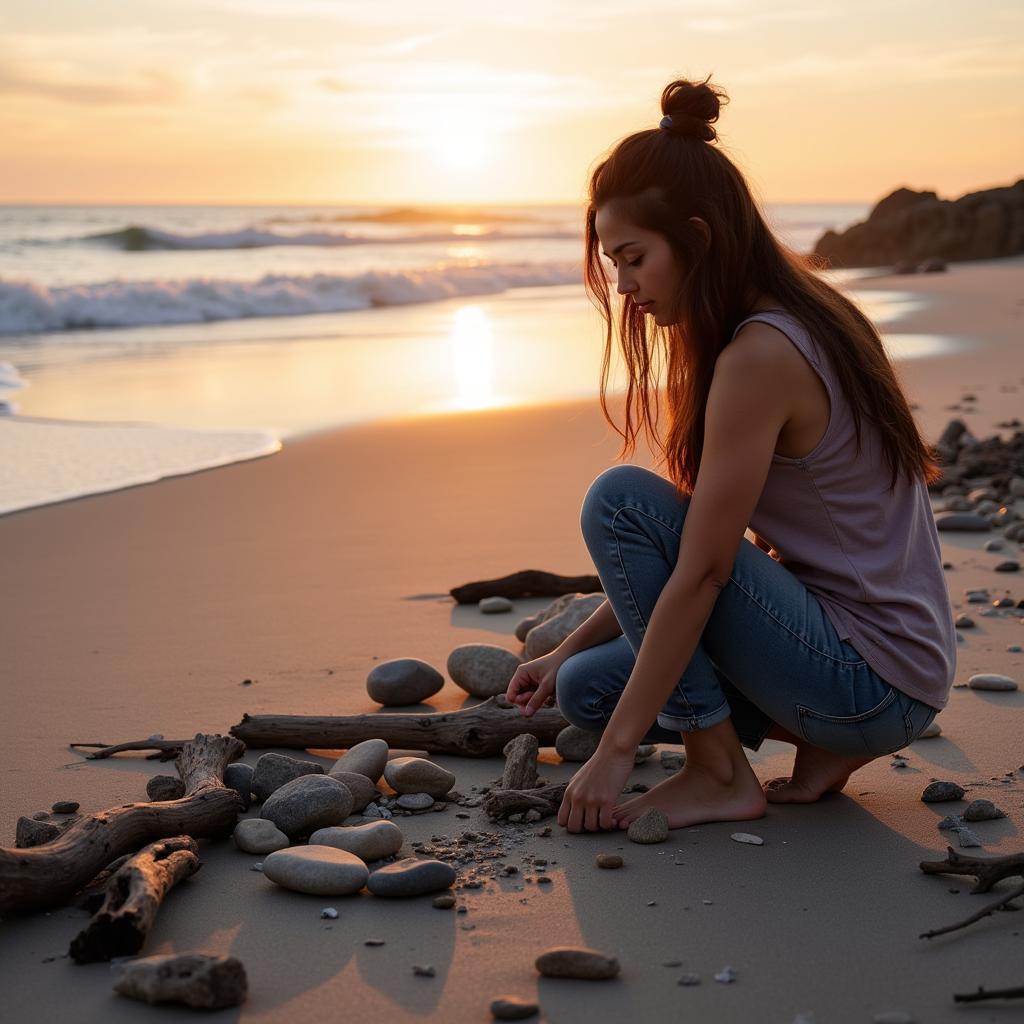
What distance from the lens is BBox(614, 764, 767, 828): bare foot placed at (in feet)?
10.4

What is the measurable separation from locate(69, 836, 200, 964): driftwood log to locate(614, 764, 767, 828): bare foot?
108 centimetres

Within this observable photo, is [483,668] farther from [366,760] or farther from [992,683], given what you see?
[992,683]

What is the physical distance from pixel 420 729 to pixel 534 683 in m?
0.35

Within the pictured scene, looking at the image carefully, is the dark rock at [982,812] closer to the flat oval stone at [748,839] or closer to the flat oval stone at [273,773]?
the flat oval stone at [748,839]

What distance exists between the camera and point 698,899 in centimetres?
278

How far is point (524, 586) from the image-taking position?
5.21 meters

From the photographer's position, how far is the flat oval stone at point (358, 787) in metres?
3.29

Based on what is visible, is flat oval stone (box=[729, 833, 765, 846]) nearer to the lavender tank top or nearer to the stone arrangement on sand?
the stone arrangement on sand

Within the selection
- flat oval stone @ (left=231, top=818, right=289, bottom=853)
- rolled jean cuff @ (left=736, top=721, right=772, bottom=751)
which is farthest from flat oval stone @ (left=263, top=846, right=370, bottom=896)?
rolled jean cuff @ (left=736, top=721, right=772, bottom=751)

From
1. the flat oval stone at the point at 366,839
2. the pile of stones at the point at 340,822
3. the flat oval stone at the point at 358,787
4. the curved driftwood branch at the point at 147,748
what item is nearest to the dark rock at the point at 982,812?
the pile of stones at the point at 340,822

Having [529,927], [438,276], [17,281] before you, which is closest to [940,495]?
[529,927]

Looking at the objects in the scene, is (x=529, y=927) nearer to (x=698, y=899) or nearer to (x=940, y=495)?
(x=698, y=899)

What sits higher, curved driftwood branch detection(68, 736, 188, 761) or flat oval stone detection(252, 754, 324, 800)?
flat oval stone detection(252, 754, 324, 800)

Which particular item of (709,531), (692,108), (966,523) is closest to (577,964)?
(709,531)
